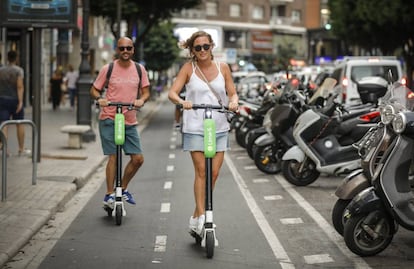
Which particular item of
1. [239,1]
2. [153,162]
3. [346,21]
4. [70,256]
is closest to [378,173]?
[70,256]

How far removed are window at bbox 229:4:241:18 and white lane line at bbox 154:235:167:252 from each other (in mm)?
73256

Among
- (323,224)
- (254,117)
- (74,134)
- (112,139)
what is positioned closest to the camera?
(323,224)

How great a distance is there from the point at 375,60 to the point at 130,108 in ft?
44.7

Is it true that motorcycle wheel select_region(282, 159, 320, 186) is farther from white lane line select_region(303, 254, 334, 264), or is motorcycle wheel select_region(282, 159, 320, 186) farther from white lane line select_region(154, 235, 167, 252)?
white lane line select_region(303, 254, 334, 264)

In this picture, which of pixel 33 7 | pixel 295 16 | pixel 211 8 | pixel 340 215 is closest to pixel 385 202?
pixel 340 215

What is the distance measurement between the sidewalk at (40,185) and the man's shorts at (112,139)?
93 centimetres

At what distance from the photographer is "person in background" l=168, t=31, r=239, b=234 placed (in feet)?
23.5

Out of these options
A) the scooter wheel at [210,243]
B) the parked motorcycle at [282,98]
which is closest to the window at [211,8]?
the parked motorcycle at [282,98]

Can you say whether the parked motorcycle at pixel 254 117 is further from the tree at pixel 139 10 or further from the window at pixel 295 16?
the window at pixel 295 16

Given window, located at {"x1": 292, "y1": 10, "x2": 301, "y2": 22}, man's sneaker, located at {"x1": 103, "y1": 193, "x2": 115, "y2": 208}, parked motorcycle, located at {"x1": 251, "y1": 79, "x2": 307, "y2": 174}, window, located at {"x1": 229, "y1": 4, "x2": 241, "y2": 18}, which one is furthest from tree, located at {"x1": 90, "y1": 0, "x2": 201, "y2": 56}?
window, located at {"x1": 292, "y1": 10, "x2": 301, "y2": 22}

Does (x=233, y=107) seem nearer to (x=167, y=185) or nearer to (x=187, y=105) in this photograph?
(x=187, y=105)

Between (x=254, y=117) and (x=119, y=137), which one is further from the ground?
(x=119, y=137)

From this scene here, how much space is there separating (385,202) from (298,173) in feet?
15.1

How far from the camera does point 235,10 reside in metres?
80.2
